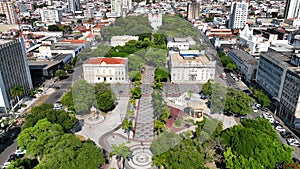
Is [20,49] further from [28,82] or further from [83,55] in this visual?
[83,55]

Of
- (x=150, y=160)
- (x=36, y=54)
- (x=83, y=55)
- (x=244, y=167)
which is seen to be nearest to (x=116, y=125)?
(x=150, y=160)

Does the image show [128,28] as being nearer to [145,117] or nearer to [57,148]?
[145,117]

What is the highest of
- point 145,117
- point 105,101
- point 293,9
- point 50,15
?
point 293,9

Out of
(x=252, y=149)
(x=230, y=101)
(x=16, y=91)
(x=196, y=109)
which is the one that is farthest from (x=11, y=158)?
(x=230, y=101)

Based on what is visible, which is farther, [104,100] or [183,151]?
[104,100]

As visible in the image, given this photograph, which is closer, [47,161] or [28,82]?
[47,161]

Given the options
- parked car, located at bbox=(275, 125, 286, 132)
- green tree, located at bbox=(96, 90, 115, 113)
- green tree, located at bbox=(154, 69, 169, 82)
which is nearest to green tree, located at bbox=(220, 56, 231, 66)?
green tree, located at bbox=(154, 69, 169, 82)
